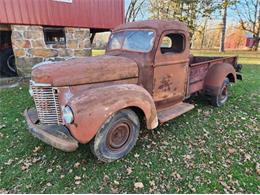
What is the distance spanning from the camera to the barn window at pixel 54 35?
8281 mm

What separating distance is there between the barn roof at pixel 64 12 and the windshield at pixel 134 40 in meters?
4.47

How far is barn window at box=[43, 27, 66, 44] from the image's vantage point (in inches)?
326

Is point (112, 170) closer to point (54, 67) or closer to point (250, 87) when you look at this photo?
point (54, 67)

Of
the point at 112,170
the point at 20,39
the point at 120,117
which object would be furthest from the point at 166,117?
the point at 20,39

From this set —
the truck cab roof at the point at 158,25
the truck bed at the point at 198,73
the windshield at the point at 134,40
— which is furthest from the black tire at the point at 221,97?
the windshield at the point at 134,40

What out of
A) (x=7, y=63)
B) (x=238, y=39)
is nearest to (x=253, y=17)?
(x=238, y=39)

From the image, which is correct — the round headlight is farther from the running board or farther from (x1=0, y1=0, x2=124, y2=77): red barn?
(x1=0, y1=0, x2=124, y2=77): red barn

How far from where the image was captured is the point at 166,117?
3.97 meters

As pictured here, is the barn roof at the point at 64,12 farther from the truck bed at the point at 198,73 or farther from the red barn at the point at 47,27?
the truck bed at the point at 198,73

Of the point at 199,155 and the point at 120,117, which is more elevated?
the point at 120,117

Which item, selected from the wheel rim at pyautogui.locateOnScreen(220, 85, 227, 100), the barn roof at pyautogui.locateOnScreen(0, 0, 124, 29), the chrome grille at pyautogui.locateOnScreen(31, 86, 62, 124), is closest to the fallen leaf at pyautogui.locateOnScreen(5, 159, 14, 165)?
the chrome grille at pyautogui.locateOnScreen(31, 86, 62, 124)

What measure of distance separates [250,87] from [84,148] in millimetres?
6106

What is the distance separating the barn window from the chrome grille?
571cm

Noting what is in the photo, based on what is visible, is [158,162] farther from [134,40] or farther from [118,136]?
[134,40]
